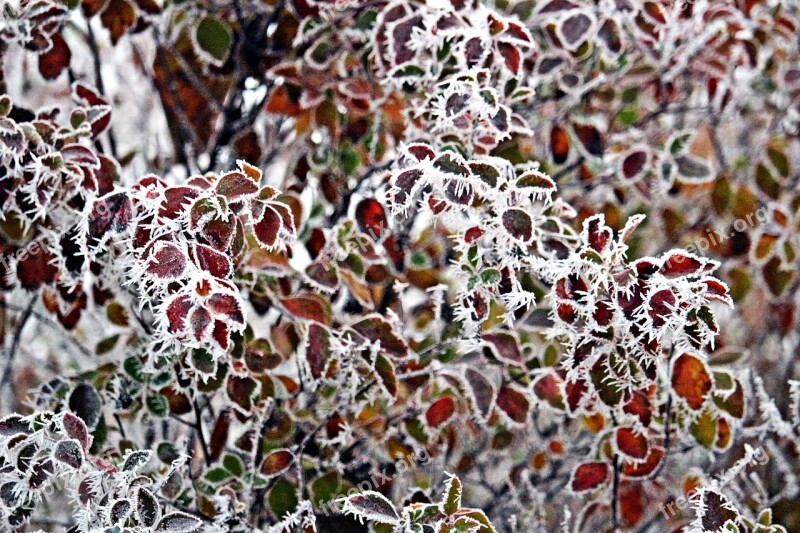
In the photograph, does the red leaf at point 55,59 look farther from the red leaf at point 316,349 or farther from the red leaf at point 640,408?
the red leaf at point 640,408

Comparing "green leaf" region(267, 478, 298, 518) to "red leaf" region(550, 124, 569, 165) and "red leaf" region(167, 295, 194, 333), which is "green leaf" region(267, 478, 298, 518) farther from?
"red leaf" region(550, 124, 569, 165)

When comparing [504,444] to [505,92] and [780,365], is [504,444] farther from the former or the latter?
[780,365]

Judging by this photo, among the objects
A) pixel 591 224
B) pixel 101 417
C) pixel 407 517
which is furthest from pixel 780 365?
pixel 101 417

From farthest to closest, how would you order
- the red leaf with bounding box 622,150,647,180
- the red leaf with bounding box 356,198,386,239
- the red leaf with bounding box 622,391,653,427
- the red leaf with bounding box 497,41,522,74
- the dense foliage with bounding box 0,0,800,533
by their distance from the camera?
the red leaf with bounding box 622,150,647,180
the red leaf with bounding box 356,198,386,239
the red leaf with bounding box 497,41,522,74
the red leaf with bounding box 622,391,653,427
the dense foliage with bounding box 0,0,800,533

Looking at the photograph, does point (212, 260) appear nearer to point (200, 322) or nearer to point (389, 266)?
point (200, 322)

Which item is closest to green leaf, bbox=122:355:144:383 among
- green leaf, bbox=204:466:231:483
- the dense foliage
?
Result: the dense foliage

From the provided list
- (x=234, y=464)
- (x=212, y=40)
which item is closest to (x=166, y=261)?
(x=234, y=464)
